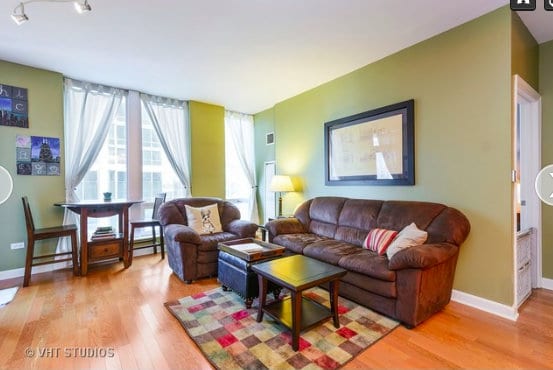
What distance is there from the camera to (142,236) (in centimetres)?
430

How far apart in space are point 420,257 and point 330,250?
0.93 meters

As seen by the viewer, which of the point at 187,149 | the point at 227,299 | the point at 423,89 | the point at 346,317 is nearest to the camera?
the point at 346,317

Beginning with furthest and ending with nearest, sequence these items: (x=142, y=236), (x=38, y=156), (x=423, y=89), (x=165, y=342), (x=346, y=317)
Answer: (x=142, y=236) → (x=38, y=156) → (x=423, y=89) → (x=346, y=317) → (x=165, y=342)

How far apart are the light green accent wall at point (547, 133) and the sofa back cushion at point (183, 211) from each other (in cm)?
373

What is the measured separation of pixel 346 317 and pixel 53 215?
3.98 meters

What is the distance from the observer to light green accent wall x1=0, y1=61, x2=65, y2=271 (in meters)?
3.19

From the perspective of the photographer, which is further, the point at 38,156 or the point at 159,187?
the point at 159,187

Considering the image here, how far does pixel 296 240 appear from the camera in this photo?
3.14 meters

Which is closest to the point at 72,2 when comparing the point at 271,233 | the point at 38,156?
the point at 38,156

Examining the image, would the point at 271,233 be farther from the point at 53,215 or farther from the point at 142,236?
the point at 53,215

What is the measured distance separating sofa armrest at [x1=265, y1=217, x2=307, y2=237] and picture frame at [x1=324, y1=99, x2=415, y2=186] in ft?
2.74

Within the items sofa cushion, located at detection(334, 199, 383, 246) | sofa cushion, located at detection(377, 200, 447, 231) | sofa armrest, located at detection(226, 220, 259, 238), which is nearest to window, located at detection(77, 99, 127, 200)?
sofa armrest, located at detection(226, 220, 259, 238)

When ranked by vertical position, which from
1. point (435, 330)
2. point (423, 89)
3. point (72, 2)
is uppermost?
point (72, 2)

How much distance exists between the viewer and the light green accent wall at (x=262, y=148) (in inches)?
210
